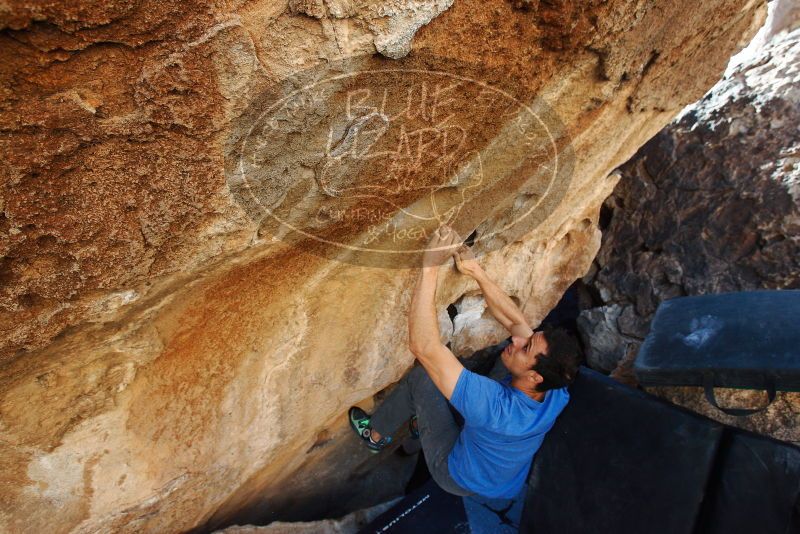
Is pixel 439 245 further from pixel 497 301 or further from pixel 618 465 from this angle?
pixel 618 465

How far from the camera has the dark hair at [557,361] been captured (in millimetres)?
1594

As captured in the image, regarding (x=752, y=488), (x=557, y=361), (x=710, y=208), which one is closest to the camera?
(x=752, y=488)

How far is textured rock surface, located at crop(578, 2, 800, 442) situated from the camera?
8.54ft

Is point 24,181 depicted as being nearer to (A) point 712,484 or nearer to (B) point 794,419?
(A) point 712,484

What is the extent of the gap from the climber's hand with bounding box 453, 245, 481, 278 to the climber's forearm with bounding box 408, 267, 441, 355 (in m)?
0.26

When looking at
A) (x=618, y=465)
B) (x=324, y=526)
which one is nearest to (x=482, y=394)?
(x=618, y=465)

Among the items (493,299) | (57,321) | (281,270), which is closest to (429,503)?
(493,299)

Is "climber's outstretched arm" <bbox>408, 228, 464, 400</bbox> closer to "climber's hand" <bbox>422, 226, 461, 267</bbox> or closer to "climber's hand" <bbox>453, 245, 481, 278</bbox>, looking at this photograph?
"climber's hand" <bbox>422, 226, 461, 267</bbox>

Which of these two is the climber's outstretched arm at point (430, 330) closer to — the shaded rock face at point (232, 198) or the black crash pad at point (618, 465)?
the shaded rock face at point (232, 198)

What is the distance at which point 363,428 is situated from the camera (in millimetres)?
2256

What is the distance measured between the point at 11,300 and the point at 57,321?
0.34ft

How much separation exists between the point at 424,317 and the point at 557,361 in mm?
467

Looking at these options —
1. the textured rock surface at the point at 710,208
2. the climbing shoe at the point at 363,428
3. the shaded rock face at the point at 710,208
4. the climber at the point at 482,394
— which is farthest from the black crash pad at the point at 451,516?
the shaded rock face at the point at 710,208

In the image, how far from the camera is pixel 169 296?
1129 millimetres
